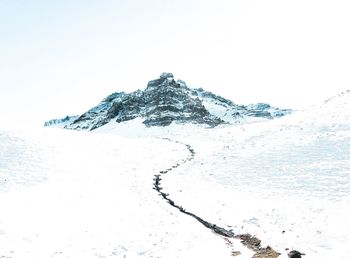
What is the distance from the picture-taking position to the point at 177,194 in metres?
37.0

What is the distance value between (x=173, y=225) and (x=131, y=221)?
2875mm

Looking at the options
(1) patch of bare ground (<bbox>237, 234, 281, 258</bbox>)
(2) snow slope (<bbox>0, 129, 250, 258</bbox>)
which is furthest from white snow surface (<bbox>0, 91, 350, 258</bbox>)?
(1) patch of bare ground (<bbox>237, 234, 281, 258</bbox>)

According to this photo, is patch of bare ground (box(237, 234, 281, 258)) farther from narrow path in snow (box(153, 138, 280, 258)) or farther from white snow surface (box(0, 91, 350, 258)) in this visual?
white snow surface (box(0, 91, 350, 258))

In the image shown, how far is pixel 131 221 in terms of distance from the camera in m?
28.6

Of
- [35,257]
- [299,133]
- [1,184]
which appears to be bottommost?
[35,257]

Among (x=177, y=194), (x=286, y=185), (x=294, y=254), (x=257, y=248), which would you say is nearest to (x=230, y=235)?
(x=257, y=248)

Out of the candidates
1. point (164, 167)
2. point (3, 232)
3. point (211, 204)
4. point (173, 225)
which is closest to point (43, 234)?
point (3, 232)

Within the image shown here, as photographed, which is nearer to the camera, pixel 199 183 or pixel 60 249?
pixel 60 249

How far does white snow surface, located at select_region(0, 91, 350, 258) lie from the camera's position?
23.8 m

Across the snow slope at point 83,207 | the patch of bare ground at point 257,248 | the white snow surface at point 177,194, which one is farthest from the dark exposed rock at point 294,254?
the snow slope at point 83,207

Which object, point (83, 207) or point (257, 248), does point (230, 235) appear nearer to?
point (257, 248)

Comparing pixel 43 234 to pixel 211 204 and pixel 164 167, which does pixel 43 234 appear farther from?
pixel 164 167

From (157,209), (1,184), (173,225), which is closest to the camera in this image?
(173,225)

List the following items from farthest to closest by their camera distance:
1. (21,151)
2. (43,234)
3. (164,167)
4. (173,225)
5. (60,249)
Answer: (164,167) < (21,151) < (173,225) < (43,234) < (60,249)
